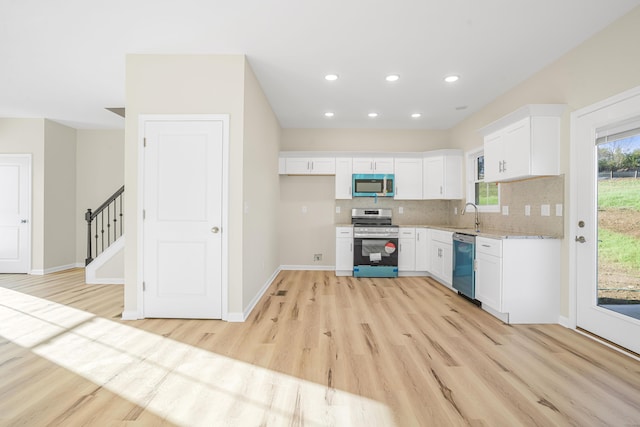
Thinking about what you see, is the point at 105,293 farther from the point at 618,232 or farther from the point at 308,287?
the point at 618,232

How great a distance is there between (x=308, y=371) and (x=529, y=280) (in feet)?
8.13

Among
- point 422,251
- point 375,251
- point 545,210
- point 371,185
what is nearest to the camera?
point 545,210

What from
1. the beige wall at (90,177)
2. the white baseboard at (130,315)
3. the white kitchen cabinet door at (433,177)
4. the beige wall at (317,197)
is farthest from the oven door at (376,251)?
the beige wall at (90,177)

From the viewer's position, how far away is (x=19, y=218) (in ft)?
Result: 18.0

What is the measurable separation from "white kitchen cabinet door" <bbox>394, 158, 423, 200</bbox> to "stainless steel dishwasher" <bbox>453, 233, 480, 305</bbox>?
157 centimetres

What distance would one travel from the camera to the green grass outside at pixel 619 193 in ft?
8.26

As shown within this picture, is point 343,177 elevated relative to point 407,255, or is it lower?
elevated

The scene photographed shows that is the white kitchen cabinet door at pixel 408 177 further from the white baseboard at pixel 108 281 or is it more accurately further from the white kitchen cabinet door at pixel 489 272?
the white baseboard at pixel 108 281

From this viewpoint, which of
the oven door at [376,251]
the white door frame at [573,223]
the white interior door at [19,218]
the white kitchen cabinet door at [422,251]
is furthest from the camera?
the white interior door at [19,218]

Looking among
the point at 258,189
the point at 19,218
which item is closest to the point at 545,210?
the point at 258,189

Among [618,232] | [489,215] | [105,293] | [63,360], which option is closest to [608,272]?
[618,232]

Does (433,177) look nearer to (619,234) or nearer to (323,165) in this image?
(323,165)

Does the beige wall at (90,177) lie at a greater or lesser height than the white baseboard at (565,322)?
greater

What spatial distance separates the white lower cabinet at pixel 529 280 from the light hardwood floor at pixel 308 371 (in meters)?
0.17
